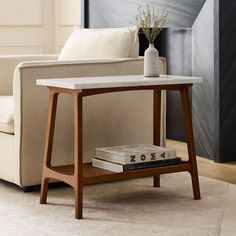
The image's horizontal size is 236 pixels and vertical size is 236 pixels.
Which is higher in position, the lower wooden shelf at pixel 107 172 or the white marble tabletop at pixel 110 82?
the white marble tabletop at pixel 110 82

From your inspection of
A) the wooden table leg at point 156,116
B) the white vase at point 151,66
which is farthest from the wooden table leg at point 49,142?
the wooden table leg at point 156,116

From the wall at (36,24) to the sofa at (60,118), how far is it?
7.29ft

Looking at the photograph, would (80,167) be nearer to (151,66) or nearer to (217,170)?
(151,66)

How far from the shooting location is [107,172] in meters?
2.82

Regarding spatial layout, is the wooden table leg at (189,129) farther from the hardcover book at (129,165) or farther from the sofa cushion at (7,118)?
the sofa cushion at (7,118)

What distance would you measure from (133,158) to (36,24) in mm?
3018

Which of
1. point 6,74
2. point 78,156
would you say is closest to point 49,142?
point 78,156

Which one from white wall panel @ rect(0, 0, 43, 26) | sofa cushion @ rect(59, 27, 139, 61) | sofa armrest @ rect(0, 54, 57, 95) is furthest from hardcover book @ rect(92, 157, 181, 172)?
white wall panel @ rect(0, 0, 43, 26)

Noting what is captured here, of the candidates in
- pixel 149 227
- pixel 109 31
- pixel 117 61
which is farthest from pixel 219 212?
pixel 109 31

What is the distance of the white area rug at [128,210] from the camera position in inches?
98.0

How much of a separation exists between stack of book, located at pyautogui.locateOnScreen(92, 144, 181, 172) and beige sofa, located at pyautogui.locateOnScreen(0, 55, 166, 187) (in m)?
0.28

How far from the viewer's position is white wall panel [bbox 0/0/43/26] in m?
5.45

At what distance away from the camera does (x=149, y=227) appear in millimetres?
2518

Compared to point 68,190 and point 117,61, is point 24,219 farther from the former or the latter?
point 117,61
